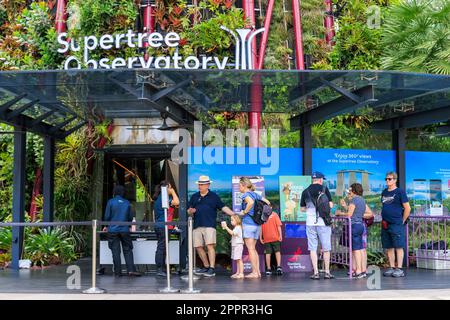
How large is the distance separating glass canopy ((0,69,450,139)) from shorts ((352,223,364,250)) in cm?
226

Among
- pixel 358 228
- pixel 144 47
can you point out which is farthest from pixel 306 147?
pixel 144 47

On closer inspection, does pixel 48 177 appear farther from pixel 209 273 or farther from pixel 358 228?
Result: pixel 358 228

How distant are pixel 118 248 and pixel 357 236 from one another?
4.50m

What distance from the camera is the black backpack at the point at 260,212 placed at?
39.6ft

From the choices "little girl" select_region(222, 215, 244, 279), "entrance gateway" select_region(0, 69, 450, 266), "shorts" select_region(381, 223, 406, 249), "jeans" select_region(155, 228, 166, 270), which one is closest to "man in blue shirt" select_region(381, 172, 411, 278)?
"shorts" select_region(381, 223, 406, 249)

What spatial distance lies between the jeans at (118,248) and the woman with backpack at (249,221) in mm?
2210

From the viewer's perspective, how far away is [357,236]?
39.8 ft

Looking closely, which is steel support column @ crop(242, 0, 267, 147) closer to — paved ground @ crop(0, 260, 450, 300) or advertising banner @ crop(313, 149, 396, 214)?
advertising banner @ crop(313, 149, 396, 214)

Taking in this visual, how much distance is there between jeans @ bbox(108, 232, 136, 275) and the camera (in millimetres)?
12297

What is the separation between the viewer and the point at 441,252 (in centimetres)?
1417

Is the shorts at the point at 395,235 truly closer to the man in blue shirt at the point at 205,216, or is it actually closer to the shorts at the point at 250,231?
the shorts at the point at 250,231
